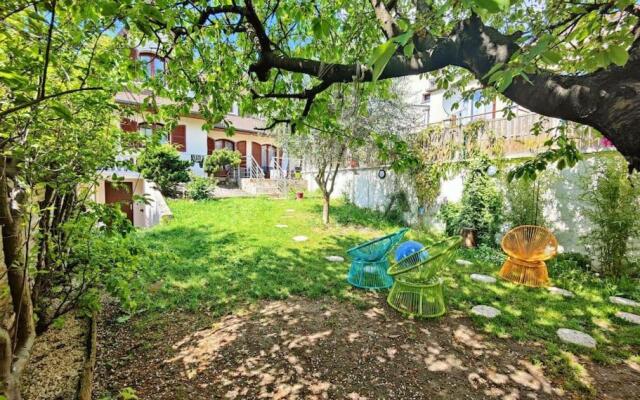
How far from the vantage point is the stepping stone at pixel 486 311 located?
12.5 feet

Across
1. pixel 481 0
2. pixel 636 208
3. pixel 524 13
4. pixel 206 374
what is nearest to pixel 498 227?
pixel 636 208

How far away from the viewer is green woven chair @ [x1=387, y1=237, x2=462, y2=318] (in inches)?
144

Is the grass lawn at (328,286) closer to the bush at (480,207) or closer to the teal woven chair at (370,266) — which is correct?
the teal woven chair at (370,266)

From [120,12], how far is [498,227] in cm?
758

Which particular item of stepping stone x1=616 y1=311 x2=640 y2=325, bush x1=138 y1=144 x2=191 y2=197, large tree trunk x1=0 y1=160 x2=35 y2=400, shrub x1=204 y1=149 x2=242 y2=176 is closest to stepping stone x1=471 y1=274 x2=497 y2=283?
stepping stone x1=616 y1=311 x2=640 y2=325

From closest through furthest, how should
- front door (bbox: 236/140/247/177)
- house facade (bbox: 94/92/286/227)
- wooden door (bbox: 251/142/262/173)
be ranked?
house facade (bbox: 94/92/286/227) → front door (bbox: 236/140/247/177) → wooden door (bbox: 251/142/262/173)

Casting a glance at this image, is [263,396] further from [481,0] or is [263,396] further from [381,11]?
[381,11]

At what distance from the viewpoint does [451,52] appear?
1.71 m

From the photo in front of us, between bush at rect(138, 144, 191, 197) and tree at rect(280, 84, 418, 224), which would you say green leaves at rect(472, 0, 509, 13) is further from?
bush at rect(138, 144, 191, 197)

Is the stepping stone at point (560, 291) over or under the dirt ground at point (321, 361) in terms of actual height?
over

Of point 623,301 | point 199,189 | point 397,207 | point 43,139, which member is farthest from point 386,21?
point 199,189

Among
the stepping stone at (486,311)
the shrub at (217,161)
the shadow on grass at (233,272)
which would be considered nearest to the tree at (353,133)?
the shadow on grass at (233,272)

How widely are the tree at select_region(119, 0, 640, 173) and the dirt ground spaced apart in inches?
81.3

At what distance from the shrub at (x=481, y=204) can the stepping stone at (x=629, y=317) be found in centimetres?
300
